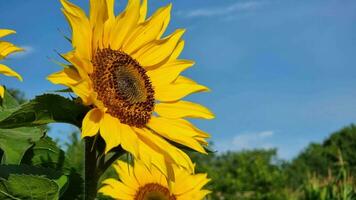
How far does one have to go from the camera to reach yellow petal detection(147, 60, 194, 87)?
173 cm

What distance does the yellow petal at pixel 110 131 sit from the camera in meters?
1.36

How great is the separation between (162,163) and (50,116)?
11.2 inches

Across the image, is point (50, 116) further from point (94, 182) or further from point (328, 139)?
point (328, 139)

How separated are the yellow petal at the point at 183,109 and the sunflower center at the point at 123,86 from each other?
3 centimetres

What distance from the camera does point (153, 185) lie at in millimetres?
2322

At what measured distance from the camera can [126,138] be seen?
1441 millimetres

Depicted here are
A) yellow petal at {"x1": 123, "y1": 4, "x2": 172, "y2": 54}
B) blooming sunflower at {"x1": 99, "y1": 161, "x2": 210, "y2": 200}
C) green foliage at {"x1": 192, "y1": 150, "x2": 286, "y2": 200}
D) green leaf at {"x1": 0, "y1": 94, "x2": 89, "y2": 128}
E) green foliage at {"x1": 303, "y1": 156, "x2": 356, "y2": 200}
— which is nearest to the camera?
green leaf at {"x1": 0, "y1": 94, "x2": 89, "y2": 128}

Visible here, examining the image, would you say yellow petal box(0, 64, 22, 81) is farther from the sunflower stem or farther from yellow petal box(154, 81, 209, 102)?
yellow petal box(154, 81, 209, 102)

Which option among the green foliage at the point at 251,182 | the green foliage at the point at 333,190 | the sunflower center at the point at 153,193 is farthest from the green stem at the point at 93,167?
the green foliage at the point at 251,182

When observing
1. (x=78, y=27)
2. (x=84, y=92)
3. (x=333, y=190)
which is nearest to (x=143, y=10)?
(x=78, y=27)

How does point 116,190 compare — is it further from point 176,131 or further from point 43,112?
point 43,112

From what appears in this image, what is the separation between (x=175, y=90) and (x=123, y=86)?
0.46 feet

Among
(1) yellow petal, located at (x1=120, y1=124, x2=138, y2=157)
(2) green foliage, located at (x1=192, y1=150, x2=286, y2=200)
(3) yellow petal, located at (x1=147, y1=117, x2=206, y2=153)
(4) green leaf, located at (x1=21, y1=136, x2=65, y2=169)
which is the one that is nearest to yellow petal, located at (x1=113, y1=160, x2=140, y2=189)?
(4) green leaf, located at (x1=21, y1=136, x2=65, y2=169)

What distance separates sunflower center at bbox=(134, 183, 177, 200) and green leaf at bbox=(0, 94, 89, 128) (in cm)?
92
